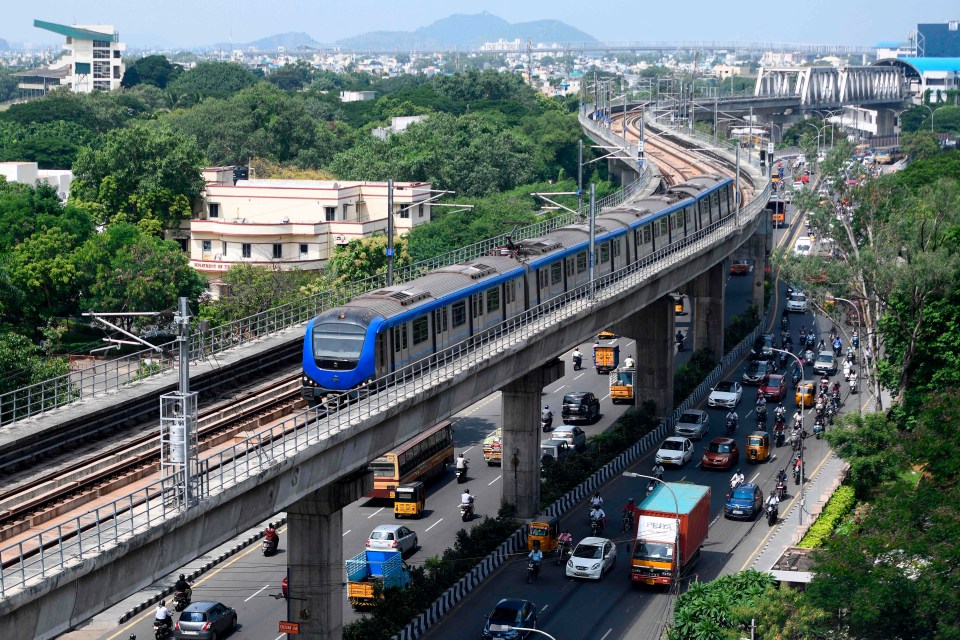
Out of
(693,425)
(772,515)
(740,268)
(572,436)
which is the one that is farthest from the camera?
(740,268)

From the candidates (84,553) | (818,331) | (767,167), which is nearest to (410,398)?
(84,553)

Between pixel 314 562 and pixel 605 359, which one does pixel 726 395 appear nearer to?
pixel 605 359

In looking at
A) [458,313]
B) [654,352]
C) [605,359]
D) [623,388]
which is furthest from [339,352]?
[605,359]

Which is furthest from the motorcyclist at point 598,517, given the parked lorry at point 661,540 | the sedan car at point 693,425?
the sedan car at point 693,425

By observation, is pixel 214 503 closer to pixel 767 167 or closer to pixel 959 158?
pixel 767 167

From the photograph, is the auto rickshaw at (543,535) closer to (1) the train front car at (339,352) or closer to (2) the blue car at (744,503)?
(2) the blue car at (744,503)

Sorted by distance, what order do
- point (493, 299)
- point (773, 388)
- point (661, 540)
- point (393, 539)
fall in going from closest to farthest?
point (661, 540)
point (493, 299)
point (393, 539)
point (773, 388)

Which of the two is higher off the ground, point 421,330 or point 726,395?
point 421,330
